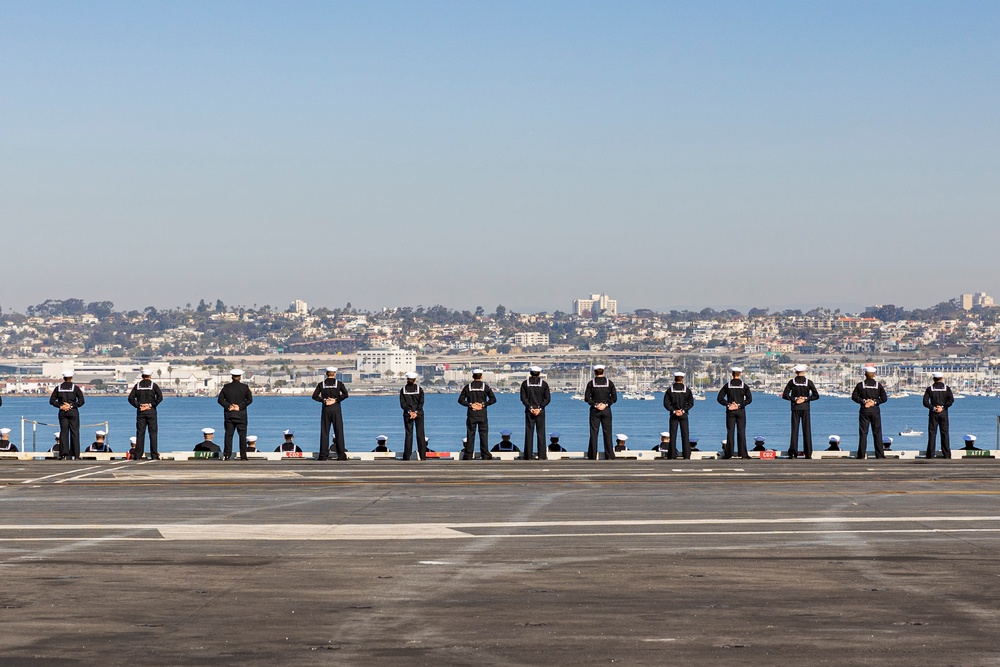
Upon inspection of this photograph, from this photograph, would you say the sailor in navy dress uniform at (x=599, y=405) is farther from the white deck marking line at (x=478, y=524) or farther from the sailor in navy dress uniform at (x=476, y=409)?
the white deck marking line at (x=478, y=524)

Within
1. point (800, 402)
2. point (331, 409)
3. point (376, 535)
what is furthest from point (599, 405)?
point (376, 535)

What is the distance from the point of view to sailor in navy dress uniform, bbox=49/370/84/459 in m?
36.2

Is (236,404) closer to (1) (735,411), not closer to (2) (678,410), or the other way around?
(2) (678,410)

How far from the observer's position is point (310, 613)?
512 inches

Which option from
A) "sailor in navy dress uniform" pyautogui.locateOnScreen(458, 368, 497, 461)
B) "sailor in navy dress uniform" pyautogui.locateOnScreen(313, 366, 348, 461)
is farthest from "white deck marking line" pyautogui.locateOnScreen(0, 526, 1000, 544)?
"sailor in navy dress uniform" pyautogui.locateOnScreen(458, 368, 497, 461)

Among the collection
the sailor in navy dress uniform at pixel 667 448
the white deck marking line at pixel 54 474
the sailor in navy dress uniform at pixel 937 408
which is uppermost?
the sailor in navy dress uniform at pixel 937 408

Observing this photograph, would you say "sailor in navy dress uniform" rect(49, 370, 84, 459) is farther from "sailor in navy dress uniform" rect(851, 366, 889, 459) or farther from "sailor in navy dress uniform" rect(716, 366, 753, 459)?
"sailor in navy dress uniform" rect(851, 366, 889, 459)

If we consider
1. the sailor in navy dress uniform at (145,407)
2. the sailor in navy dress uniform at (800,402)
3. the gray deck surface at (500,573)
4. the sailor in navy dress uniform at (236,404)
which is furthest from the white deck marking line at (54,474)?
the sailor in navy dress uniform at (800,402)

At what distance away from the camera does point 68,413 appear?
36.2 meters

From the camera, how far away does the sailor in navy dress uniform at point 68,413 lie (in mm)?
36250

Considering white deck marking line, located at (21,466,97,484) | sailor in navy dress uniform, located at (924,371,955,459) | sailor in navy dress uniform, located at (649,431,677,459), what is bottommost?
sailor in navy dress uniform, located at (649,431,677,459)

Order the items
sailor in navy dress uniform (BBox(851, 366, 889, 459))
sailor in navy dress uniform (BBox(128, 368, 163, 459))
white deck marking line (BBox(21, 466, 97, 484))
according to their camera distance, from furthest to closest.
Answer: sailor in navy dress uniform (BBox(851, 366, 889, 459))
sailor in navy dress uniform (BBox(128, 368, 163, 459))
white deck marking line (BBox(21, 466, 97, 484))

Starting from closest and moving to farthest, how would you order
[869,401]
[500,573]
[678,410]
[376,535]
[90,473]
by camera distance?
[500,573] → [376,535] → [90,473] → [869,401] → [678,410]

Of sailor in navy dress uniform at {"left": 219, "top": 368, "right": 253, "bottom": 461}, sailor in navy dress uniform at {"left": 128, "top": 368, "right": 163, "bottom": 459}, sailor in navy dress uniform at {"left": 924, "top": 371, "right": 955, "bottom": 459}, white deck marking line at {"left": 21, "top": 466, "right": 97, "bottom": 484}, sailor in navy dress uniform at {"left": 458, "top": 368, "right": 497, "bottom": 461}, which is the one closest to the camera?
white deck marking line at {"left": 21, "top": 466, "right": 97, "bottom": 484}
